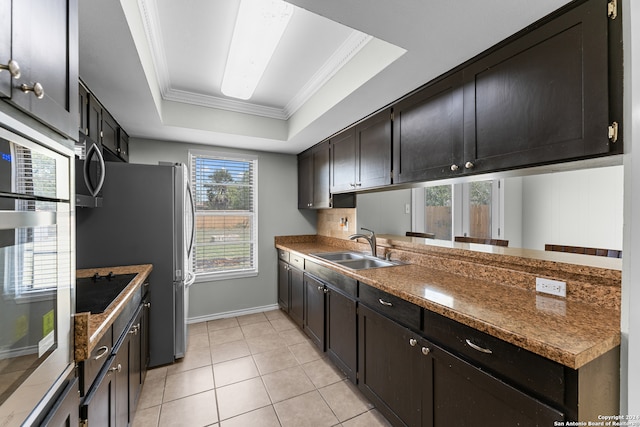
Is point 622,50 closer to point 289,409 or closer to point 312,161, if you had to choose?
point 289,409

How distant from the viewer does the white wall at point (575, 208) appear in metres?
2.86

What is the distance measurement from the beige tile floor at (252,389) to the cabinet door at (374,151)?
5.69 ft

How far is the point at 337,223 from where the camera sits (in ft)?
11.9

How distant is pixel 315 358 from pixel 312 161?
7.76 feet

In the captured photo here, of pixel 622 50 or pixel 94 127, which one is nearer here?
pixel 622 50

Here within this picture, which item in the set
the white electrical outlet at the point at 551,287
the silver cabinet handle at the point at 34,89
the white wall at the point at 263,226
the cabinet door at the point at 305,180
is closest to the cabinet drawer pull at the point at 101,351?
the silver cabinet handle at the point at 34,89

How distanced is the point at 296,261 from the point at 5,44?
9.36 feet

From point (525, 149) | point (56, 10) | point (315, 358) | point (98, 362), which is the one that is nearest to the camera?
point (56, 10)

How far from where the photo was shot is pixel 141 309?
6.74ft

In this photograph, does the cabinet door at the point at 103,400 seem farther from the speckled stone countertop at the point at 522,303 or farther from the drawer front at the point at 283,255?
the drawer front at the point at 283,255

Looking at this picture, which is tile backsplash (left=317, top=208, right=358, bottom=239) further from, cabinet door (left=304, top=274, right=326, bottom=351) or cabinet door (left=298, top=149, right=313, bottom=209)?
cabinet door (left=304, top=274, right=326, bottom=351)

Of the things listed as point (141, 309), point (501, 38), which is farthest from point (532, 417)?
point (141, 309)

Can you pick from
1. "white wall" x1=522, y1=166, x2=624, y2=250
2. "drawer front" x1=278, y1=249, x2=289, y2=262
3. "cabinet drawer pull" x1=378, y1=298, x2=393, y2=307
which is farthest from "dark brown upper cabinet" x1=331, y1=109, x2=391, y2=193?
"white wall" x1=522, y1=166, x2=624, y2=250

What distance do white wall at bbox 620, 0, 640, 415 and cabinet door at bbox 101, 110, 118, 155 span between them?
3.24 metres
